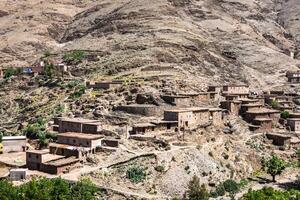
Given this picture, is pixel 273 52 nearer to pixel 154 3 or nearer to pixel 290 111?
pixel 154 3

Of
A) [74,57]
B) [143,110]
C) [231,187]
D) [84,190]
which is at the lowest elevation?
[231,187]

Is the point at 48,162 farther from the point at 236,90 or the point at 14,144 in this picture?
the point at 236,90

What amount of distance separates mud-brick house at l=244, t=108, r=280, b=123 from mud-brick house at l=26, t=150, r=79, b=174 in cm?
2624

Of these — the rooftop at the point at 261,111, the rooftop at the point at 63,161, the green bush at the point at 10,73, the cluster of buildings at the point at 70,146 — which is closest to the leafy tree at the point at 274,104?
the rooftop at the point at 261,111

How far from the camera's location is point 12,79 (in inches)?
3750

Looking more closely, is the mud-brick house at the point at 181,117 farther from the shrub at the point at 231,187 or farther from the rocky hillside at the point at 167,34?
the rocky hillside at the point at 167,34

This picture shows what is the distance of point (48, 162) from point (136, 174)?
29.3 ft

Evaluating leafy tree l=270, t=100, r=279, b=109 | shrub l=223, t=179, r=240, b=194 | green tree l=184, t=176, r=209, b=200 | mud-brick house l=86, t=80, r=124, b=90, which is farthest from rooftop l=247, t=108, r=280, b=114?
green tree l=184, t=176, r=209, b=200

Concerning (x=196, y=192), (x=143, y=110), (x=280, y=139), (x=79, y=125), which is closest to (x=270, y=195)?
(x=196, y=192)

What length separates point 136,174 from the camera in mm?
55219

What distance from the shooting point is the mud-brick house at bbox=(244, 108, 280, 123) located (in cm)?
7262

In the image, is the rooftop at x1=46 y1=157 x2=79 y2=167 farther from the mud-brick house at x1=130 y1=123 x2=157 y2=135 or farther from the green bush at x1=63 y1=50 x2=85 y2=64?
the green bush at x1=63 y1=50 x2=85 y2=64

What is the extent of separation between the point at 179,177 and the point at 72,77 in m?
39.5

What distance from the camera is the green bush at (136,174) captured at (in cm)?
5481
